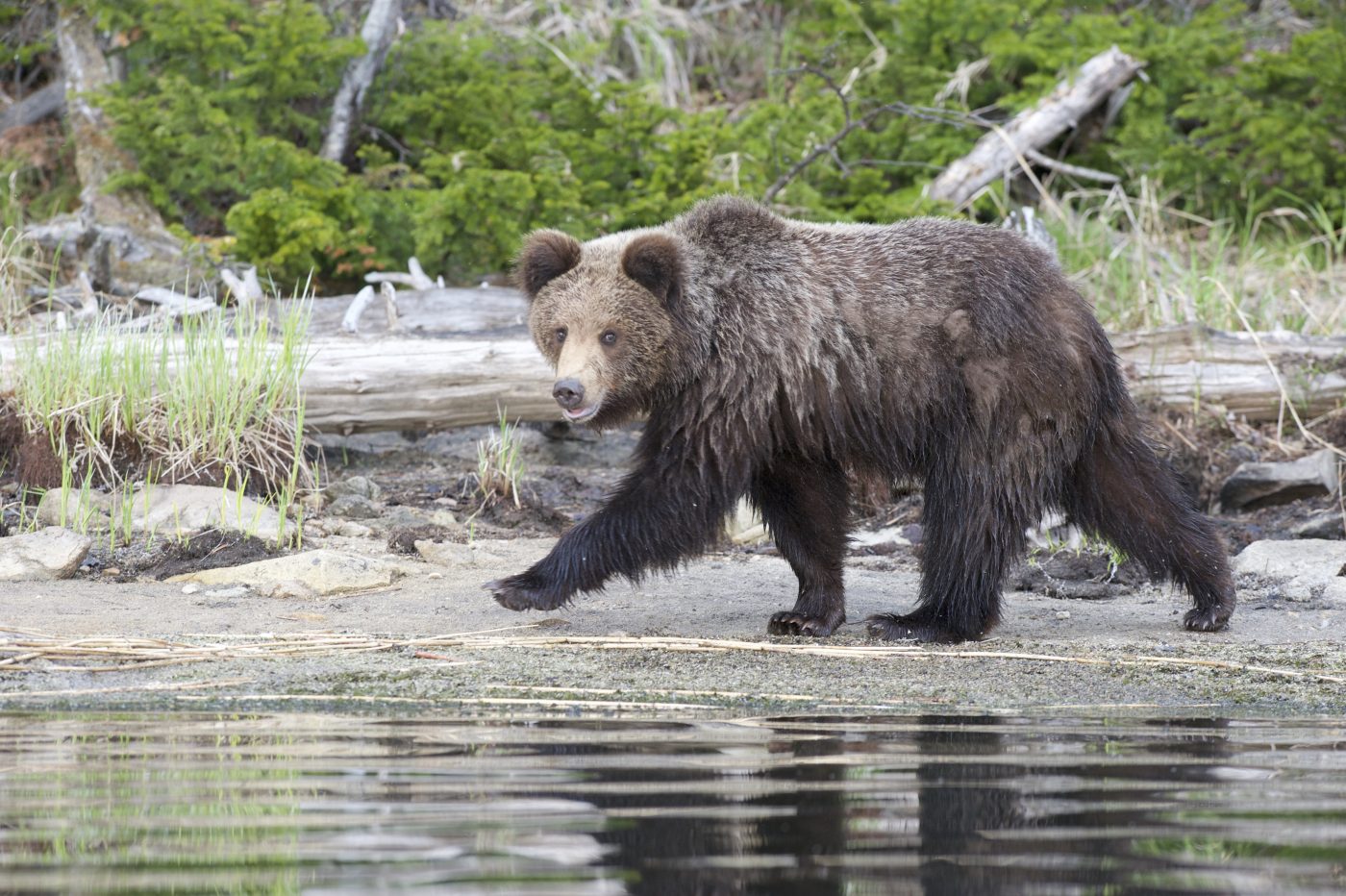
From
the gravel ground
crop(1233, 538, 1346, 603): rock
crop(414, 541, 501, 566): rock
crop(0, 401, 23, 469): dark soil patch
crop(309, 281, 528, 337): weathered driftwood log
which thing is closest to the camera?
the gravel ground

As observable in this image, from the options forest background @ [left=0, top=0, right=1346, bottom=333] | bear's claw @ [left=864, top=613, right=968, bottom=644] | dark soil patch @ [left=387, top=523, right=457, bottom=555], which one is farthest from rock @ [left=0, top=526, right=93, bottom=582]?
forest background @ [left=0, top=0, right=1346, bottom=333]

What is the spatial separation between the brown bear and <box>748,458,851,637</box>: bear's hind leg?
5 cm

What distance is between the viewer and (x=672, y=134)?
38.6 ft

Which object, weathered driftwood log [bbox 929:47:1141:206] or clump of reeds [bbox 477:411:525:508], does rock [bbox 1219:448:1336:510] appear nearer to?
clump of reeds [bbox 477:411:525:508]

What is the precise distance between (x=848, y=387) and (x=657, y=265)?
0.92 metres

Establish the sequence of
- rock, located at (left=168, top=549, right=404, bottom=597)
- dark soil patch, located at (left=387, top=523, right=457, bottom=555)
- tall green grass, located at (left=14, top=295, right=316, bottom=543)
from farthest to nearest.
→ tall green grass, located at (left=14, top=295, right=316, bottom=543), dark soil patch, located at (left=387, top=523, right=457, bottom=555), rock, located at (left=168, top=549, right=404, bottom=597)

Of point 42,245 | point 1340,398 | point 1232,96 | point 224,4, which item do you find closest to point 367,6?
point 224,4

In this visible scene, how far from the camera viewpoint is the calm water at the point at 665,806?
3.08m

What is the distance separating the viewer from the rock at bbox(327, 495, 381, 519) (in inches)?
350

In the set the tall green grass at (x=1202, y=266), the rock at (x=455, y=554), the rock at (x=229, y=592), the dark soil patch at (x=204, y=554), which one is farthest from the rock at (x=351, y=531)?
the tall green grass at (x=1202, y=266)

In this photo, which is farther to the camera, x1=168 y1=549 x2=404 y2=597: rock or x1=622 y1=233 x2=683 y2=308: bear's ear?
x1=168 y1=549 x2=404 y2=597: rock

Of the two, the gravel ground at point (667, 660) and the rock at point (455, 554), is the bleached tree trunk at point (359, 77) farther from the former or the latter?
the gravel ground at point (667, 660)

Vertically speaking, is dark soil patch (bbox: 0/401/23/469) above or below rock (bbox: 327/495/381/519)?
above

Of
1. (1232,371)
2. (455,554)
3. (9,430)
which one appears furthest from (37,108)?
(1232,371)
